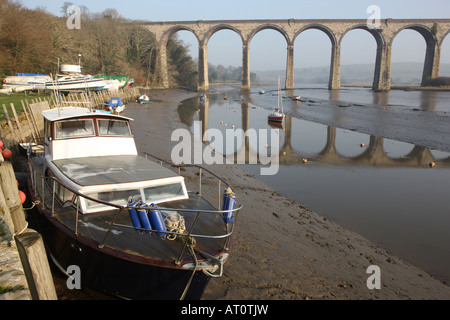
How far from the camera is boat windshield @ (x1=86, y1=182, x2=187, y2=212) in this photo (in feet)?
21.2

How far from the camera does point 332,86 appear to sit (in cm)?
9144

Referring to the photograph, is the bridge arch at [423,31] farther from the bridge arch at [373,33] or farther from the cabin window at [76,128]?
the cabin window at [76,128]

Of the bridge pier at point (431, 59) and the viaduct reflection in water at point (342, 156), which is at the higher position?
the bridge pier at point (431, 59)

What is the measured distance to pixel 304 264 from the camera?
7.32m

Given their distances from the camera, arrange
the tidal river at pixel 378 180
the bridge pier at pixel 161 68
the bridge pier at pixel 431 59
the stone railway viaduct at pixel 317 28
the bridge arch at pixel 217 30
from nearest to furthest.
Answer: the tidal river at pixel 378 180 → the bridge pier at pixel 161 68 → the stone railway viaduct at pixel 317 28 → the bridge pier at pixel 431 59 → the bridge arch at pixel 217 30

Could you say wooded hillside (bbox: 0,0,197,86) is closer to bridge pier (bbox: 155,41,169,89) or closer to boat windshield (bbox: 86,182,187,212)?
bridge pier (bbox: 155,41,169,89)

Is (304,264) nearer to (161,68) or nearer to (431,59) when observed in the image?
(161,68)

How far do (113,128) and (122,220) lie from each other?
3.97 m

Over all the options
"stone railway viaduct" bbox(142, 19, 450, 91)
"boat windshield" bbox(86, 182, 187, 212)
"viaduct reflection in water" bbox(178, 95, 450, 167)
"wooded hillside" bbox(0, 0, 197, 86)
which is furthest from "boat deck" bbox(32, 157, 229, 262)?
"stone railway viaduct" bbox(142, 19, 450, 91)

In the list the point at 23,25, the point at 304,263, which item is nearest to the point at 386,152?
the point at 304,263

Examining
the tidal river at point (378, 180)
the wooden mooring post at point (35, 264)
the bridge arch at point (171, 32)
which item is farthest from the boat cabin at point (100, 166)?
the bridge arch at point (171, 32)

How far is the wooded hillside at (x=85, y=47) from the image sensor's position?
32188 mm

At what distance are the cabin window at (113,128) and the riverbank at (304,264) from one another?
14.7 feet

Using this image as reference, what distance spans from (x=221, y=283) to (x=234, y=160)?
38.2ft
